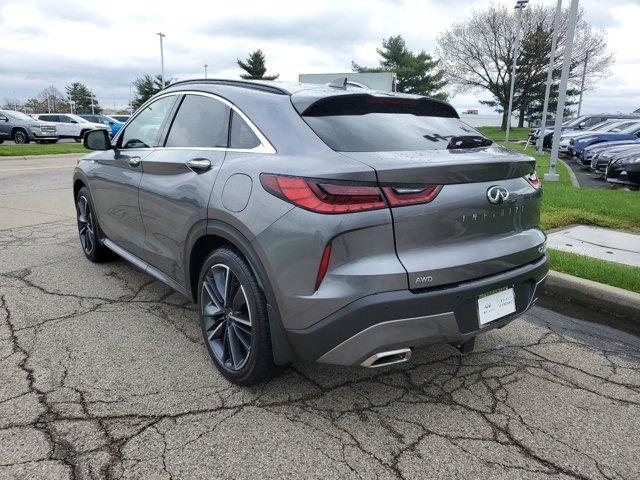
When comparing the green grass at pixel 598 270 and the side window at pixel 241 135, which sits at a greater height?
the side window at pixel 241 135

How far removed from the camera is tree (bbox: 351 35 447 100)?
179ft

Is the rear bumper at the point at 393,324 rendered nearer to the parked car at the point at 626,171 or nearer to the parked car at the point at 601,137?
the parked car at the point at 626,171

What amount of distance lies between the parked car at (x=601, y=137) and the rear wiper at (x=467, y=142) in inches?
654

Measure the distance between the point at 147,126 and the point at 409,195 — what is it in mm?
2561

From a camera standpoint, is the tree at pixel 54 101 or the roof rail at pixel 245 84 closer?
the roof rail at pixel 245 84

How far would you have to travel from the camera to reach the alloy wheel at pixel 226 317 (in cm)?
288

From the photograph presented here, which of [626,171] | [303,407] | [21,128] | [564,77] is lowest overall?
[303,407]

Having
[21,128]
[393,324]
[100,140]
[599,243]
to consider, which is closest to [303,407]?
[393,324]

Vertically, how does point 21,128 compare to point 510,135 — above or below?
above

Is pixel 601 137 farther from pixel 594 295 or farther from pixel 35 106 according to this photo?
pixel 35 106

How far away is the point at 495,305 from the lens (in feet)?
8.86

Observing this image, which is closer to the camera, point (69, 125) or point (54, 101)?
point (69, 125)

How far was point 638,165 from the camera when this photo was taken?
10391mm

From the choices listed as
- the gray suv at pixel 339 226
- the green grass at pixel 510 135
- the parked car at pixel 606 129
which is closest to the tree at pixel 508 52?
the green grass at pixel 510 135
